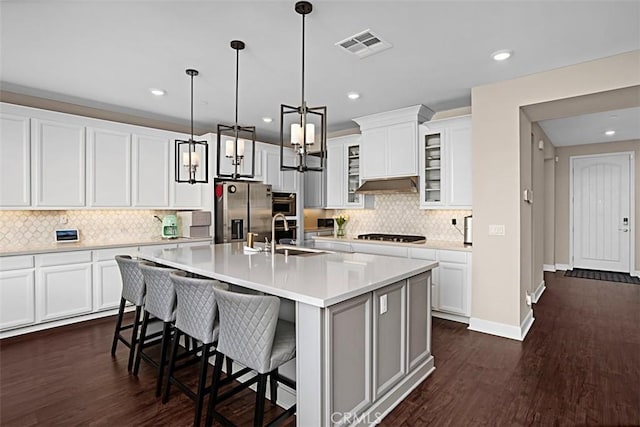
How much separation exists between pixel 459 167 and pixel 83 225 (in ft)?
16.2

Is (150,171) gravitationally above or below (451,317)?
above

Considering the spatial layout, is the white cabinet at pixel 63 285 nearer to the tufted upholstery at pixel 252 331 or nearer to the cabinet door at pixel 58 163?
the cabinet door at pixel 58 163

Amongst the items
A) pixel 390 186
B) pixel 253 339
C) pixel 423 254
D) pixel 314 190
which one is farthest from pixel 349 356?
pixel 314 190

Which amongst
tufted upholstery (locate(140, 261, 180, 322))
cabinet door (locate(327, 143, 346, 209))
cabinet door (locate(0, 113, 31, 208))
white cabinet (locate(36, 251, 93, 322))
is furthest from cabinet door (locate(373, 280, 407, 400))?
cabinet door (locate(0, 113, 31, 208))

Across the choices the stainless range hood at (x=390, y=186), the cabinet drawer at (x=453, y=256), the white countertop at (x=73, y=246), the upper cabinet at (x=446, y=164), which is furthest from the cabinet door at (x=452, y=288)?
the white countertop at (x=73, y=246)

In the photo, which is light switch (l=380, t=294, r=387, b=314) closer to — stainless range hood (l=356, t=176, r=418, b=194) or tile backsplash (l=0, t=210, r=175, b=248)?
stainless range hood (l=356, t=176, r=418, b=194)

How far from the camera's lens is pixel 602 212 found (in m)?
6.96

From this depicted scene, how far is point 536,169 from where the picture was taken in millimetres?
4930

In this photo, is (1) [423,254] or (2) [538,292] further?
(2) [538,292]

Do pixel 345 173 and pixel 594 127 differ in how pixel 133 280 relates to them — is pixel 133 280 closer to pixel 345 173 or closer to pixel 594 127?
pixel 345 173

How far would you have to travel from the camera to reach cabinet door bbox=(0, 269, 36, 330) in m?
3.56

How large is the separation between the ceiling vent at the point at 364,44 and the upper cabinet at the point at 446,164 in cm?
188

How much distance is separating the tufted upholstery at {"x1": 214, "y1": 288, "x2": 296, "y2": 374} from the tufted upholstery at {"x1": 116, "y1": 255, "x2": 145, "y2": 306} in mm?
1294

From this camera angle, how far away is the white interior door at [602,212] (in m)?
6.74
